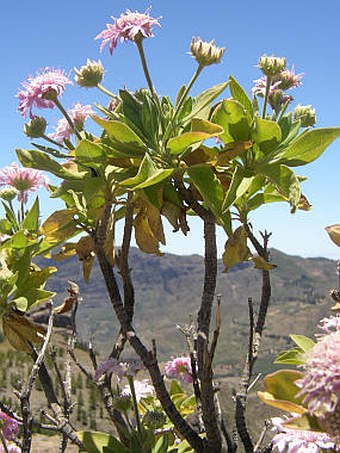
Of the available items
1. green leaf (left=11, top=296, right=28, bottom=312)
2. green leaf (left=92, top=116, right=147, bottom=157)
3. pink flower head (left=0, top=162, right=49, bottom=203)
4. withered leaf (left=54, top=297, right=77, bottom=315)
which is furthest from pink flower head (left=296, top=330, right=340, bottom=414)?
pink flower head (left=0, top=162, right=49, bottom=203)

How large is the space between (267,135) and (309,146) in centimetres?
12

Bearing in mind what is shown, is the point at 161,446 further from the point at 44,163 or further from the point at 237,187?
the point at 44,163

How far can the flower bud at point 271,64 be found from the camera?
73.7 inches

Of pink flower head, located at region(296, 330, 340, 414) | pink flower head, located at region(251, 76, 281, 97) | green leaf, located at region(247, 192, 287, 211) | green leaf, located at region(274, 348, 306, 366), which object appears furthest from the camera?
pink flower head, located at region(251, 76, 281, 97)

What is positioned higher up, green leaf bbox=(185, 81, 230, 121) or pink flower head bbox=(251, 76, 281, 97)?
pink flower head bbox=(251, 76, 281, 97)

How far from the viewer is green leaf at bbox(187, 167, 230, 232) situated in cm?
151

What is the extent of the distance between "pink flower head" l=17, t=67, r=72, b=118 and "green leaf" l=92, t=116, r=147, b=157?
1.54ft

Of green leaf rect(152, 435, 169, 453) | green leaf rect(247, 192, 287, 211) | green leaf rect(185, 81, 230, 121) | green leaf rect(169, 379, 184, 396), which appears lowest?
green leaf rect(152, 435, 169, 453)

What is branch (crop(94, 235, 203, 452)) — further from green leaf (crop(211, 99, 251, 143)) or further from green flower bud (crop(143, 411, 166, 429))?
green leaf (crop(211, 99, 251, 143))

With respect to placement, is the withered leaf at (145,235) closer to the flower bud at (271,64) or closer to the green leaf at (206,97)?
the green leaf at (206,97)

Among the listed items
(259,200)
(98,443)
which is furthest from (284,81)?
(98,443)

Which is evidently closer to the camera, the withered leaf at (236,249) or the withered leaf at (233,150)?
the withered leaf at (233,150)

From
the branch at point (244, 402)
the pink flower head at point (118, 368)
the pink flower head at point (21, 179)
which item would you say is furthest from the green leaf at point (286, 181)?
the pink flower head at point (21, 179)

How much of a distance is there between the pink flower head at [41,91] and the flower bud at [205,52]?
46 centimetres
